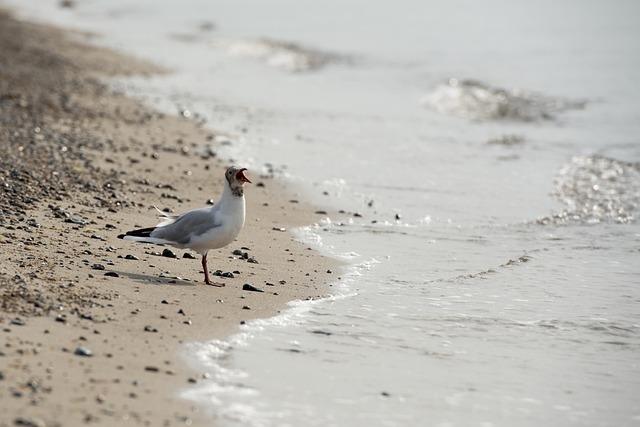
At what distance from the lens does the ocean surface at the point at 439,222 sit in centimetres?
638

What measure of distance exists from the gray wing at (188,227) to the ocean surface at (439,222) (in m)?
1.16

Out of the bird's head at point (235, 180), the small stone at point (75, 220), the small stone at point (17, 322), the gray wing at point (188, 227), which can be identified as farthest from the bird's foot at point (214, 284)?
the small stone at point (17, 322)

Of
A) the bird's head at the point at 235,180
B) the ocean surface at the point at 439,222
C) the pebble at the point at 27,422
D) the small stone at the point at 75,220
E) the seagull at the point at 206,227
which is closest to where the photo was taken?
the pebble at the point at 27,422

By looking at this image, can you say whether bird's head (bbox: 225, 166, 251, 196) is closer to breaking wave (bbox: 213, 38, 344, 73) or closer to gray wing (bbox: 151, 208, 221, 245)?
gray wing (bbox: 151, 208, 221, 245)

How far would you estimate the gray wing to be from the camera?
866cm

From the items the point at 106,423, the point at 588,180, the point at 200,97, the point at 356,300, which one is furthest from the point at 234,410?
the point at 200,97

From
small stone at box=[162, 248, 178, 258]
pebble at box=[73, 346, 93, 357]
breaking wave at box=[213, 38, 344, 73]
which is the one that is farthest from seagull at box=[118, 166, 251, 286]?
breaking wave at box=[213, 38, 344, 73]

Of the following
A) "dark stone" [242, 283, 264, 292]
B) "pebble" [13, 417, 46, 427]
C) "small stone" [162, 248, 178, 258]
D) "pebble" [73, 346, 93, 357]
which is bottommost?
"pebble" [13, 417, 46, 427]

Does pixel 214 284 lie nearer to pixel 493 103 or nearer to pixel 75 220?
pixel 75 220

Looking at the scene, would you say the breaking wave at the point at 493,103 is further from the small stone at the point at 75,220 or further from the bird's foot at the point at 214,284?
the bird's foot at the point at 214,284

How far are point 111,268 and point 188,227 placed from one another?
0.77 m

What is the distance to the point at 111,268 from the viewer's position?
27.7 ft

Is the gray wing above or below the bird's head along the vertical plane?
below

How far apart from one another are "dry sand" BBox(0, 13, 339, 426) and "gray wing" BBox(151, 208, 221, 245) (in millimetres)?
329
